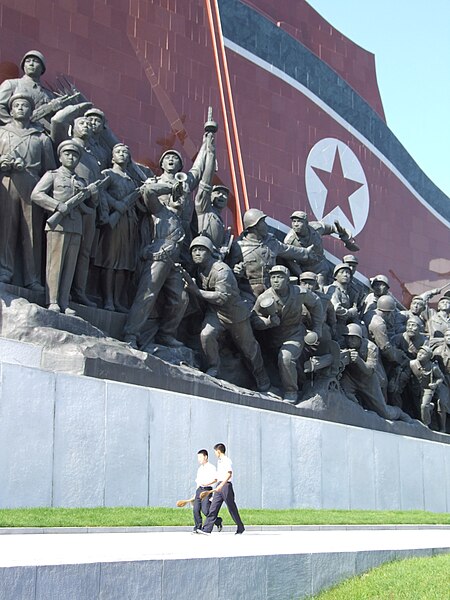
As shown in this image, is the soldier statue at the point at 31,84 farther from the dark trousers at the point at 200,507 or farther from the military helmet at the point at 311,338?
the dark trousers at the point at 200,507

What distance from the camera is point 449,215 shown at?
21.3 meters

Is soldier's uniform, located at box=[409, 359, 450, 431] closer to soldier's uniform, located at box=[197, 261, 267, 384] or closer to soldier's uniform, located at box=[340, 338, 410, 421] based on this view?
soldier's uniform, located at box=[340, 338, 410, 421]

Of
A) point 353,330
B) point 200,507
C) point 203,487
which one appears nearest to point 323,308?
point 353,330

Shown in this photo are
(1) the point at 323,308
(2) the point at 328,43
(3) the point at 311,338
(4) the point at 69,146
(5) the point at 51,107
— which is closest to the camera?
(4) the point at 69,146

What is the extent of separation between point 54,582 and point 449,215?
1816 cm

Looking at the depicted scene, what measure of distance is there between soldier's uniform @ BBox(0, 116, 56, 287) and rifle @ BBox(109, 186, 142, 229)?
834 mm

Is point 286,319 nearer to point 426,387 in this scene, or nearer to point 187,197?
point 187,197

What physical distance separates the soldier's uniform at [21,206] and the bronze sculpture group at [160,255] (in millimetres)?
11

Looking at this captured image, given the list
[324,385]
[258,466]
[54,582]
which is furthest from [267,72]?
[54,582]

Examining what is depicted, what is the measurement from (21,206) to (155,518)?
3725 millimetres

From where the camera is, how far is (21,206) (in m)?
9.70

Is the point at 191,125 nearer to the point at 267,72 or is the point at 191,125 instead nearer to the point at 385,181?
the point at 267,72

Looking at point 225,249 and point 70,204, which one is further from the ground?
point 225,249

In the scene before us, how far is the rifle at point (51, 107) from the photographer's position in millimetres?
10391
